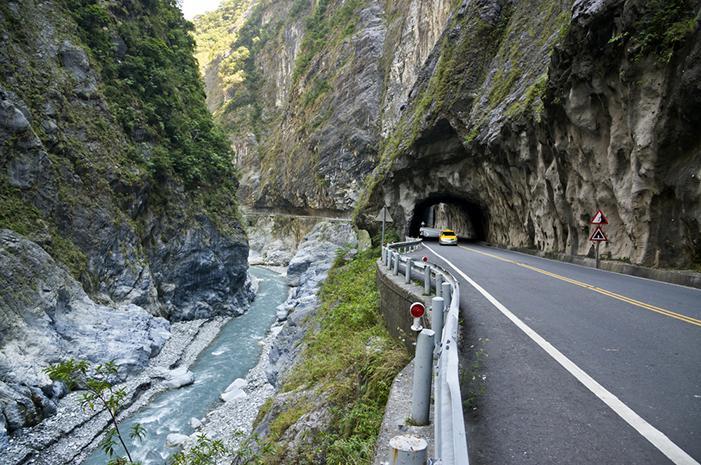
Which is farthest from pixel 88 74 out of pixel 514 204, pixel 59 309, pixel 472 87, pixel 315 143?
pixel 315 143

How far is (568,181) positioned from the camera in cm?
1872

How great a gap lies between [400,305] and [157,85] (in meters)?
33.3

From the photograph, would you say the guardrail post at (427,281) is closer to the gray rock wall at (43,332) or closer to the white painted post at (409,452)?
the white painted post at (409,452)

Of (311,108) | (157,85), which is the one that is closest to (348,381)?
(157,85)

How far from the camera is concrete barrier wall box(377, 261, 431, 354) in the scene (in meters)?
7.53

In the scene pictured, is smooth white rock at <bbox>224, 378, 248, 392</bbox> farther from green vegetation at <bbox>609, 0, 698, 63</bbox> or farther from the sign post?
green vegetation at <bbox>609, 0, 698, 63</bbox>

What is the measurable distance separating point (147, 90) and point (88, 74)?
5737mm

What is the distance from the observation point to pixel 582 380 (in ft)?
15.2

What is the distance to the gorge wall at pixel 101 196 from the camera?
18203 millimetres

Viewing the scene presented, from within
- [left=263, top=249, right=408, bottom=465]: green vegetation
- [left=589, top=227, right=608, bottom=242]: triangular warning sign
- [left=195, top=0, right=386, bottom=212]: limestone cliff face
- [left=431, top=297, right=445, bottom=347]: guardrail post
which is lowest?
[left=263, top=249, right=408, bottom=465]: green vegetation

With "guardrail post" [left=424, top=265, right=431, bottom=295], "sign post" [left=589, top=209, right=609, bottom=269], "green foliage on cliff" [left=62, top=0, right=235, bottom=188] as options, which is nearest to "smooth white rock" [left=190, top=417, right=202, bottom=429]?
"guardrail post" [left=424, top=265, right=431, bottom=295]

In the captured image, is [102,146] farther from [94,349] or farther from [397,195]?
[397,195]

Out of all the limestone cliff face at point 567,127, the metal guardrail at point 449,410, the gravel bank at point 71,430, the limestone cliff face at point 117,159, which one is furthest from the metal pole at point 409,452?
the limestone cliff face at point 117,159

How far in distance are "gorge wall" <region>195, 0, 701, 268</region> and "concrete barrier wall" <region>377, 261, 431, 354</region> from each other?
29.3 feet
